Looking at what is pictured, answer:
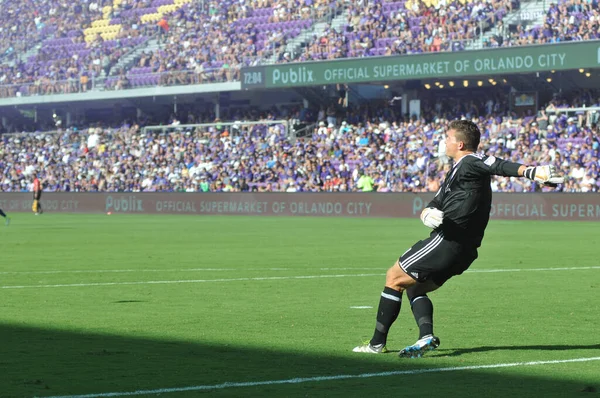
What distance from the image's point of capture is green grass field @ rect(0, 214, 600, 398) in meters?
8.73

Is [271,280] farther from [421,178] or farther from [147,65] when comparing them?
[147,65]

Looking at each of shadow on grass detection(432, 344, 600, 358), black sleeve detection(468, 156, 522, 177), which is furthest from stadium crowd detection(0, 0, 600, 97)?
black sleeve detection(468, 156, 522, 177)

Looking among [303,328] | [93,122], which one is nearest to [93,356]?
[303,328]

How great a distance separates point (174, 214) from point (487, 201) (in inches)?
1881

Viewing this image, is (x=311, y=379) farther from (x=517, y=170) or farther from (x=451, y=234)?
(x=517, y=170)

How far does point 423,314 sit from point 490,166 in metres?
1.37

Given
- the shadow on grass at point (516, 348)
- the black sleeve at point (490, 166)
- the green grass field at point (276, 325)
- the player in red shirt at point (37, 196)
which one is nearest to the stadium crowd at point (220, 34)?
the player in red shirt at point (37, 196)

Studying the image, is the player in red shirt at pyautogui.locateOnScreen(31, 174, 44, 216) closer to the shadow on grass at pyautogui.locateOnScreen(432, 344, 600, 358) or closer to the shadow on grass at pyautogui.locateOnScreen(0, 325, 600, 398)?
the shadow on grass at pyautogui.locateOnScreen(0, 325, 600, 398)

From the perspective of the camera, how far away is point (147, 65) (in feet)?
222

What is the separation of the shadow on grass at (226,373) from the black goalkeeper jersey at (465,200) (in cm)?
107

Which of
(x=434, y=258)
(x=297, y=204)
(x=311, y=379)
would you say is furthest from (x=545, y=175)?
(x=297, y=204)

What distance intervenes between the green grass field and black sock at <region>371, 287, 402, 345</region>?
0.90 feet

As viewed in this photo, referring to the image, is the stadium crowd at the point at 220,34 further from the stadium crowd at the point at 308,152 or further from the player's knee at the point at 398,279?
the player's knee at the point at 398,279

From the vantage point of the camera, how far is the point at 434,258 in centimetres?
996
